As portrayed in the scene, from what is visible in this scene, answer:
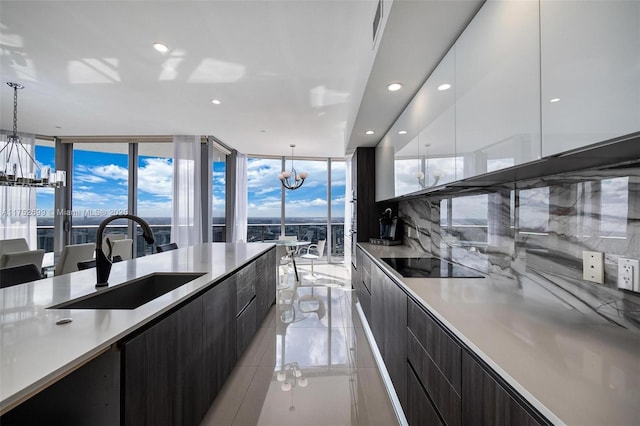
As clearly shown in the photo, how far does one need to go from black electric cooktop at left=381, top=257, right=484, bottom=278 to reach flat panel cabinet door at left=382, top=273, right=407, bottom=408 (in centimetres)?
15

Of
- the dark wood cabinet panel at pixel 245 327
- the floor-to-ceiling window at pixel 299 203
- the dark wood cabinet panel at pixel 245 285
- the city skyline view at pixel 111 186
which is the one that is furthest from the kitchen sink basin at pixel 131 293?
the floor-to-ceiling window at pixel 299 203

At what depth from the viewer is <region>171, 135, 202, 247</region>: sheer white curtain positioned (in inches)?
212

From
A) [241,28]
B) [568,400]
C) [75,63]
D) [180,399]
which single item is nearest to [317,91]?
[241,28]

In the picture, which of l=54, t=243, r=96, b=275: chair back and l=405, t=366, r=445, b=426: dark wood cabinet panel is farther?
l=54, t=243, r=96, b=275: chair back

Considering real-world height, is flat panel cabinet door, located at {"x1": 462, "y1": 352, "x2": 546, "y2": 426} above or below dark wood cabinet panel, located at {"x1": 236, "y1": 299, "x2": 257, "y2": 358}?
above

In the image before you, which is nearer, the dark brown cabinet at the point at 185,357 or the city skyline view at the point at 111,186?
the dark brown cabinet at the point at 185,357

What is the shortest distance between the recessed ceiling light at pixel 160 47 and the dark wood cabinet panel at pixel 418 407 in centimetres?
321

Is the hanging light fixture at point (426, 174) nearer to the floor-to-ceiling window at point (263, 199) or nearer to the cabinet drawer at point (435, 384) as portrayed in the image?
the cabinet drawer at point (435, 384)

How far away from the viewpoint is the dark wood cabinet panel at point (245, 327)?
226cm

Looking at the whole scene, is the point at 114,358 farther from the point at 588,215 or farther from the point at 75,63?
the point at 75,63

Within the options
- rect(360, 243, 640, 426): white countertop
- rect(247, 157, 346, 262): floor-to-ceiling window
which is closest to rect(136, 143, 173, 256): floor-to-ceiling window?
rect(247, 157, 346, 262): floor-to-ceiling window

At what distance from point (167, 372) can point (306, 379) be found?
1300 mm

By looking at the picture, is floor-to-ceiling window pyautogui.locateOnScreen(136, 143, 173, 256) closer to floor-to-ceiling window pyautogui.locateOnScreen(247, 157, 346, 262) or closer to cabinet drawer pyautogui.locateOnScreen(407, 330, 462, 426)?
floor-to-ceiling window pyautogui.locateOnScreen(247, 157, 346, 262)

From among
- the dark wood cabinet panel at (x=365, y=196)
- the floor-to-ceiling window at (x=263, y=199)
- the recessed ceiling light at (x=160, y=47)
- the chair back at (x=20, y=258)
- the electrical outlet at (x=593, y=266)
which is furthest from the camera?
the floor-to-ceiling window at (x=263, y=199)
